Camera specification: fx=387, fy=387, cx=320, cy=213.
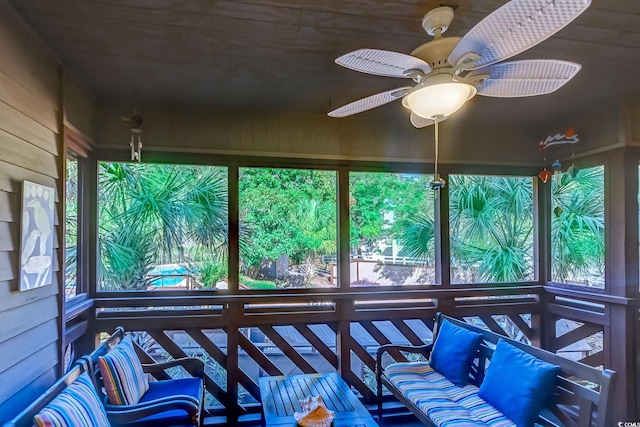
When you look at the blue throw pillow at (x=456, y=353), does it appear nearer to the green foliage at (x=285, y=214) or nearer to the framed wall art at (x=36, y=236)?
the green foliage at (x=285, y=214)

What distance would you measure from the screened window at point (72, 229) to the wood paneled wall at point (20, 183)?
1.50ft

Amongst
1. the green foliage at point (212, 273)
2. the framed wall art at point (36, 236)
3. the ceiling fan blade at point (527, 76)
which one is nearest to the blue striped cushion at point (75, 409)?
the framed wall art at point (36, 236)

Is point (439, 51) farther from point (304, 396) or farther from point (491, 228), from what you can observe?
point (491, 228)

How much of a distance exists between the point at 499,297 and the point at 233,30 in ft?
10.8

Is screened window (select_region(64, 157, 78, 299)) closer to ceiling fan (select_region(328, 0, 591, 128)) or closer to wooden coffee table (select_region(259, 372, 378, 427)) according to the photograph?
wooden coffee table (select_region(259, 372, 378, 427))

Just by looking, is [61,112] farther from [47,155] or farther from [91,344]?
[91,344]

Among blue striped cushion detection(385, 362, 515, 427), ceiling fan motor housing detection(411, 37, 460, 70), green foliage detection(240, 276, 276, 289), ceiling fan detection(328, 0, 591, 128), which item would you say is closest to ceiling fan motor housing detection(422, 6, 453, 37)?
ceiling fan detection(328, 0, 591, 128)

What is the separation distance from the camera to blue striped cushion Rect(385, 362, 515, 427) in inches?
86.5

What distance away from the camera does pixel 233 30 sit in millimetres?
2031

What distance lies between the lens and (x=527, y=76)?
1.68 m

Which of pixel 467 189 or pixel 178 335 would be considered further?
pixel 467 189

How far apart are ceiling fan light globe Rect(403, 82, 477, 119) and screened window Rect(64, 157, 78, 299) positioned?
240 cm

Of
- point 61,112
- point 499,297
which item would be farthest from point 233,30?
point 499,297

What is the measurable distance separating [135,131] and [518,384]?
9.98ft
